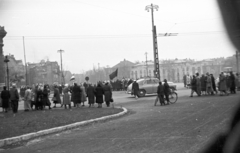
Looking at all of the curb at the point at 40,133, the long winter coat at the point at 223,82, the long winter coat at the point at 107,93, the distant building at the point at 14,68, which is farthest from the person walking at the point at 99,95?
the long winter coat at the point at 223,82

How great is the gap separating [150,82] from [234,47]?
75.7ft

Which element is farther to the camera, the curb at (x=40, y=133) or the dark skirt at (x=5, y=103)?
the dark skirt at (x=5, y=103)

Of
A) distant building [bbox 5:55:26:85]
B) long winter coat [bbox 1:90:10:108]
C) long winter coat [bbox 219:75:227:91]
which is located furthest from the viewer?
long winter coat [bbox 1:90:10:108]

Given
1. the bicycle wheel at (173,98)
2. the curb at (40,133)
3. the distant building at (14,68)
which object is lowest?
the curb at (40,133)

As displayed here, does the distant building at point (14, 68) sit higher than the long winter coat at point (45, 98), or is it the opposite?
the distant building at point (14, 68)

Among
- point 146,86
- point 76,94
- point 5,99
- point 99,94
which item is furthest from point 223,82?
point 146,86

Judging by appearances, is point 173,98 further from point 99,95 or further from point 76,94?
point 76,94

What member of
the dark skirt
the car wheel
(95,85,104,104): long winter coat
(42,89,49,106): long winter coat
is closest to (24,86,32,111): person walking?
(42,89,49,106): long winter coat

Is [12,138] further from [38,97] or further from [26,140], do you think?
[38,97]

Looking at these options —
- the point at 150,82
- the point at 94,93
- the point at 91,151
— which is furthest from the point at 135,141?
the point at 150,82

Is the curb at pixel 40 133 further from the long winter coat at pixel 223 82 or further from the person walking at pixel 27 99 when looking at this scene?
the person walking at pixel 27 99

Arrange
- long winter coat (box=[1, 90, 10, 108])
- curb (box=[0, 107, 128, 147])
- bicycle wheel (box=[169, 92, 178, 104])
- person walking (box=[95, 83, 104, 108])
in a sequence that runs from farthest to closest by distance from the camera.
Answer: person walking (box=[95, 83, 104, 108])
long winter coat (box=[1, 90, 10, 108])
bicycle wheel (box=[169, 92, 178, 104])
curb (box=[0, 107, 128, 147])

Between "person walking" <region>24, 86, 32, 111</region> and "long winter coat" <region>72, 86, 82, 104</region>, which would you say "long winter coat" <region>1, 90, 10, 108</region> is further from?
"long winter coat" <region>72, 86, 82, 104</region>

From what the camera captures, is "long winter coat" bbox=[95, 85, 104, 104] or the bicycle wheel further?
"long winter coat" bbox=[95, 85, 104, 104]
